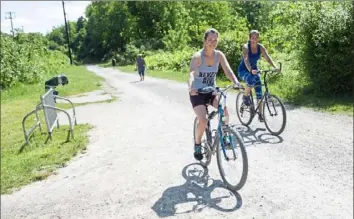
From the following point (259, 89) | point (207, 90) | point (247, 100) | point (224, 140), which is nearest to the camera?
point (207, 90)

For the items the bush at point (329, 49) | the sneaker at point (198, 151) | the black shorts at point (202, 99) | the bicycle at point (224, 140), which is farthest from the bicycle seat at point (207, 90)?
the bush at point (329, 49)

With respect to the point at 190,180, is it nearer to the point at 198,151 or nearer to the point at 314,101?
the point at 198,151

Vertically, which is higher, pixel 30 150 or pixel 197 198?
pixel 197 198

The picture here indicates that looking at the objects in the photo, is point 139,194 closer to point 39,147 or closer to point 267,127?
point 267,127

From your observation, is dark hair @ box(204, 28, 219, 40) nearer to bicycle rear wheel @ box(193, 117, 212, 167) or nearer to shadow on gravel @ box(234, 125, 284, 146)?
bicycle rear wheel @ box(193, 117, 212, 167)

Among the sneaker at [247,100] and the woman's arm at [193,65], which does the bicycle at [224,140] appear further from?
the sneaker at [247,100]

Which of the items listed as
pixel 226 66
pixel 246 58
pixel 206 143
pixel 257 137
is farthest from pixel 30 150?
pixel 226 66

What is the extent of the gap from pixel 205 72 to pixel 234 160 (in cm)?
121

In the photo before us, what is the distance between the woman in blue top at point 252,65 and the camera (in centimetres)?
637

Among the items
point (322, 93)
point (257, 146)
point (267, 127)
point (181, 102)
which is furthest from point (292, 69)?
point (257, 146)

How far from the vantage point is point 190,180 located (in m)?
5.21

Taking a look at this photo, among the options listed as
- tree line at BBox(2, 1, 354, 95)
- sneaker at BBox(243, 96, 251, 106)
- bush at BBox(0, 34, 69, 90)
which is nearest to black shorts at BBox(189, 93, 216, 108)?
tree line at BBox(2, 1, 354, 95)

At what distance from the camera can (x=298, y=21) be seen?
415 inches

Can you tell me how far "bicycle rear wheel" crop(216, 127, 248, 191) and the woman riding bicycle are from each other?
0.35m
